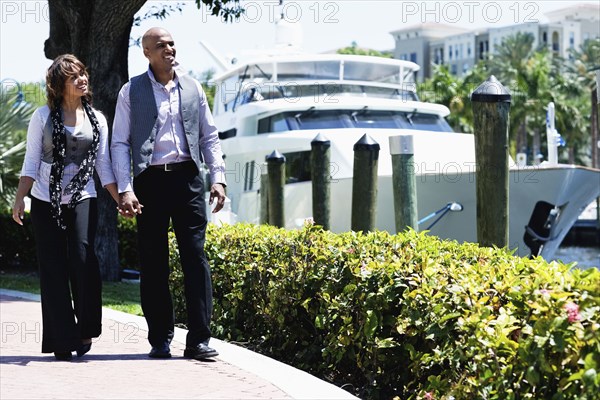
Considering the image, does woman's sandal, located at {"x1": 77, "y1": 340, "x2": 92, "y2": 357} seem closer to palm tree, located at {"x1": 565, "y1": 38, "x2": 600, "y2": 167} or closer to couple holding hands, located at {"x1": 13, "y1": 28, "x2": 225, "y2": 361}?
couple holding hands, located at {"x1": 13, "y1": 28, "x2": 225, "y2": 361}

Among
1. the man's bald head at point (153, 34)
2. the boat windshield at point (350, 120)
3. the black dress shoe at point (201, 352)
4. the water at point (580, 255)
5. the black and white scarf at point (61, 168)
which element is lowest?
the water at point (580, 255)

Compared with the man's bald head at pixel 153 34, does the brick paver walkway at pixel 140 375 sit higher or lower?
lower

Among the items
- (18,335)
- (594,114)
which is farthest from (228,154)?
(594,114)

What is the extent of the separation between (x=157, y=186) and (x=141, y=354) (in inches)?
41.0

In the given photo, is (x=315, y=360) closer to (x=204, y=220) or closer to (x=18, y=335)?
(x=204, y=220)

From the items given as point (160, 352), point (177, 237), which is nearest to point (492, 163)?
point (177, 237)

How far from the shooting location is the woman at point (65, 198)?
6098 millimetres

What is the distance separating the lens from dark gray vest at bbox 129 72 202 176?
600 cm

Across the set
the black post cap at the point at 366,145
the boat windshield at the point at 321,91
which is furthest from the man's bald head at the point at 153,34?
the boat windshield at the point at 321,91

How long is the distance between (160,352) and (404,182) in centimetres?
687

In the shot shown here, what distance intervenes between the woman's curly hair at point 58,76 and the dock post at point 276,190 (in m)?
10.5

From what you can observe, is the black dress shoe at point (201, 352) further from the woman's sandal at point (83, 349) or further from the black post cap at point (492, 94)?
the black post cap at point (492, 94)

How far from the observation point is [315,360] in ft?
21.3

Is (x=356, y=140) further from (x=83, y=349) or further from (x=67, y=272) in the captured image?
(x=83, y=349)
